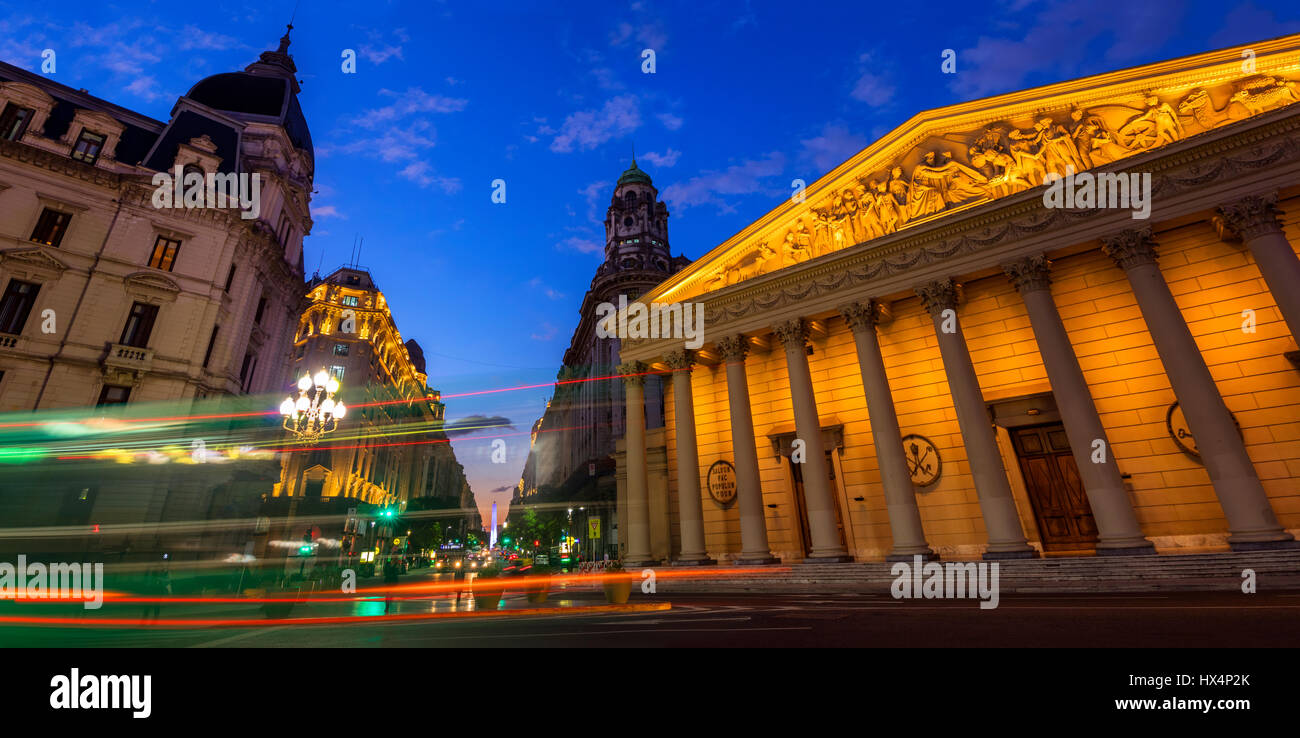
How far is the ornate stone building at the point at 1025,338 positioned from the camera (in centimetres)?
Result: 1405

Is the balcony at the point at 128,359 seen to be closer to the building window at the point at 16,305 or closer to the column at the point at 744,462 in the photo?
the building window at the point at 16,305

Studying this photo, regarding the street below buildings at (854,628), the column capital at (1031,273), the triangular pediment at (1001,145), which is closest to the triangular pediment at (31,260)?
the street below buildings at (854,628)

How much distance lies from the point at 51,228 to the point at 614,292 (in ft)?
140

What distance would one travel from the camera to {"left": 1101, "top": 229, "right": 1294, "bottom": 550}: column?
1212 centimetres

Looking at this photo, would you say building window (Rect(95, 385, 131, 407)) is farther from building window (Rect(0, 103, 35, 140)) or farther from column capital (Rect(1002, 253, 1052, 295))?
column capital (Rect(1002, 253, 1052, 295))

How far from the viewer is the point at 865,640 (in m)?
5.70

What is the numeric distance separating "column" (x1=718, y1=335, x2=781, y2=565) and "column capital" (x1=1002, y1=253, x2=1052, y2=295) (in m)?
10.2

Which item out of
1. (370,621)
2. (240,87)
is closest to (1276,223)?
(370,621)

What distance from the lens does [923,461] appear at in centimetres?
1875

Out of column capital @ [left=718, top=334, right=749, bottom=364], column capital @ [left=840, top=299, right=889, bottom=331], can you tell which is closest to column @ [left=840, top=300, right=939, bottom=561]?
column capital @ [left=840, top=299, right=889, bottom=331]

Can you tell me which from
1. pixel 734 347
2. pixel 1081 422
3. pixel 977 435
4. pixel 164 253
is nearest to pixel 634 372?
pixel 734 347
